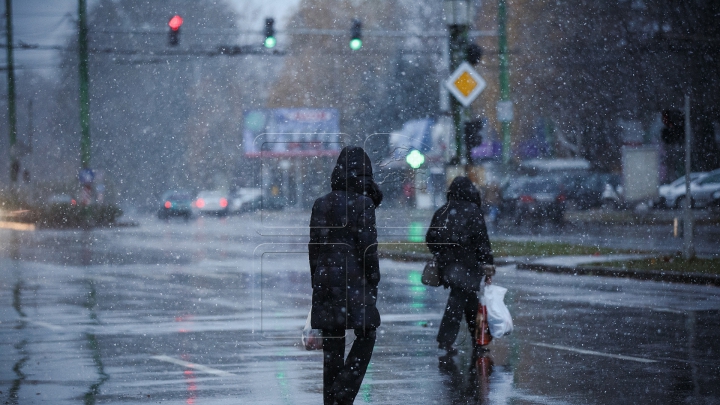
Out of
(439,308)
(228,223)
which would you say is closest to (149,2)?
(228,223)

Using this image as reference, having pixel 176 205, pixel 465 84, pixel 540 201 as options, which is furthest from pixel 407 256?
pixel 176 205

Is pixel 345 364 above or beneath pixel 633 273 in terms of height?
above

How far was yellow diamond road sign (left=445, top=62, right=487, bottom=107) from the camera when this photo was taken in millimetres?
19359

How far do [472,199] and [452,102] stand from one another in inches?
419

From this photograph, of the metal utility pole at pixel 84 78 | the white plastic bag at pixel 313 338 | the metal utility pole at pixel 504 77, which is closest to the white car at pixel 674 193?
the metal utility pole at pixel 504 77

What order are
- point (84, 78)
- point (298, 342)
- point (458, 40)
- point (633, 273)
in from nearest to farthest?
1. point (298, 342)
2. point (633, 273)
3. point (458, 40)
4. point (84, 78)

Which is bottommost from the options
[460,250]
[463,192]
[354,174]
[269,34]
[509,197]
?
[460,250]

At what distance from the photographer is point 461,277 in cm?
1095

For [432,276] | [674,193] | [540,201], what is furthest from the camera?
[674,193]

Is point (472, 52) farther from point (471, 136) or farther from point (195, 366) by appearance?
point (195, 366)

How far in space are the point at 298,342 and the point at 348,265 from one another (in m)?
4.79

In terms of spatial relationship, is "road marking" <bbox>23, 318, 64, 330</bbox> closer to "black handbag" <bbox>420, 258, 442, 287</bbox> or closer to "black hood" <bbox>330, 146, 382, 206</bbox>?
"black handbag" <bbox>420, 258, 442, 287</bbox>

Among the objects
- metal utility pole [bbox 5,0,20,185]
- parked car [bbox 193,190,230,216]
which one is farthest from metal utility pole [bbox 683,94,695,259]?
parked car [bbox 193,190,230,216]

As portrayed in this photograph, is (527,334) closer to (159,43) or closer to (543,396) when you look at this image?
(543,396)
